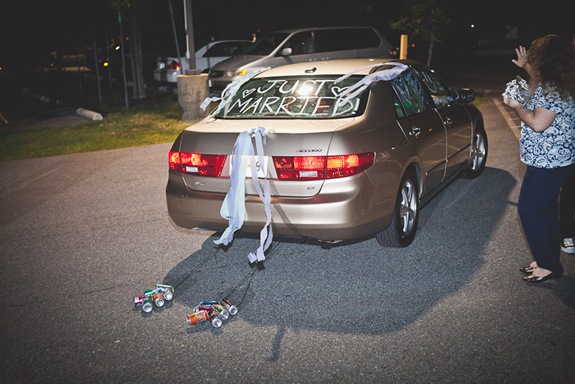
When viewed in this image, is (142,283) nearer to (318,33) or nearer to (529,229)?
(529,229)

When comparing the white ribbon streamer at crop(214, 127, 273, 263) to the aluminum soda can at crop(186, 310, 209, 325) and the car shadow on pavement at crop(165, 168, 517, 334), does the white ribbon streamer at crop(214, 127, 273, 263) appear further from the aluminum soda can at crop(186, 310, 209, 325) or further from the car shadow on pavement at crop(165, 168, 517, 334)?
the aluminum soda can at crop(186, 310, 209, 325)

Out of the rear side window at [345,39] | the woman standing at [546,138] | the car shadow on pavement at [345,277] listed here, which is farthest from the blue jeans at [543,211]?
the rear side window at [345,39]

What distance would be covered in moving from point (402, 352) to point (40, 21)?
21352mm

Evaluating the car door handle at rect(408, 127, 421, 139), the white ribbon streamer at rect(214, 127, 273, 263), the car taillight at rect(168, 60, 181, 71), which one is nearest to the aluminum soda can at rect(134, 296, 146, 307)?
the white ribbon streamer at rect(214, 127, 273, 263)

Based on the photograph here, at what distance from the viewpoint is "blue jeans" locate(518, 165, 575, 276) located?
4059 mm

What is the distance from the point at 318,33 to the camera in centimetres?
1550

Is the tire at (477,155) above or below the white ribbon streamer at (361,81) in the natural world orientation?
below

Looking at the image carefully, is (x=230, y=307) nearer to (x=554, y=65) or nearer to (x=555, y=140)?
(x=555, y=140)

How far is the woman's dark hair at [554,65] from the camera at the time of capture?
3814 mm

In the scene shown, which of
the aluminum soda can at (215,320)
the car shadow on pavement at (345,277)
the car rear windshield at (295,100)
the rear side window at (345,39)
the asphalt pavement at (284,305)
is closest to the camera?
the asphalt pavement at (284,305)

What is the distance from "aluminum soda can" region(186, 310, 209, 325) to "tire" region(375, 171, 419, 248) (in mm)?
1793

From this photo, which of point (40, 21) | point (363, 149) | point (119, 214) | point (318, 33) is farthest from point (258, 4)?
point (363, 149)

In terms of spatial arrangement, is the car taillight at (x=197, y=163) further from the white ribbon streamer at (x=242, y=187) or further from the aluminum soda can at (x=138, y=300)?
the aluminum soda can at (x=138, y=300)

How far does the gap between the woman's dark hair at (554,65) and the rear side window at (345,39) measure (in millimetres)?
11833
